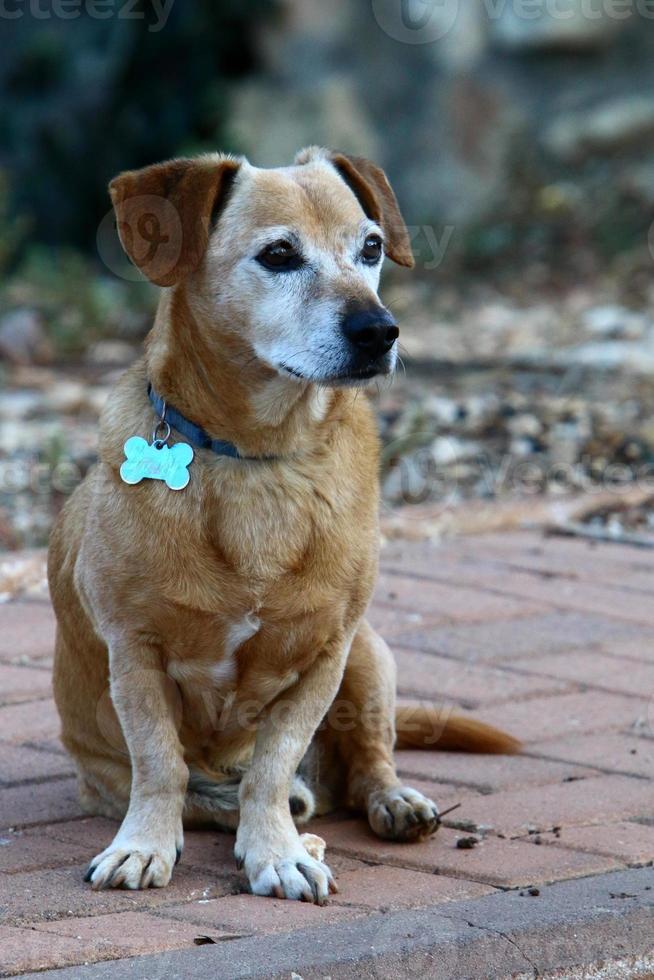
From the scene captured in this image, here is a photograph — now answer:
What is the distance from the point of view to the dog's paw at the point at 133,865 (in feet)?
7.81

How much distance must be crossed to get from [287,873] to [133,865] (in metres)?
0.26

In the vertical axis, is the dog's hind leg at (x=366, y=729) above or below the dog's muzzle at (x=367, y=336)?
below

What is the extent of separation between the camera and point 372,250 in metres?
2.89

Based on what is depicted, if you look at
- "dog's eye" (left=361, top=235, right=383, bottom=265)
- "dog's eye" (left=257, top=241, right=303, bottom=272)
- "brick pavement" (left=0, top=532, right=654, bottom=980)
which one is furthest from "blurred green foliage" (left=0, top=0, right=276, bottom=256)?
"dog's eye" (left=257, top=241, right=303, bottom=272)

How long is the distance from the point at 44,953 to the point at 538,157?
8.35 metres

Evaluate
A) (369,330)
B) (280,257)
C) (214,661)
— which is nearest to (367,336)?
(369,330)

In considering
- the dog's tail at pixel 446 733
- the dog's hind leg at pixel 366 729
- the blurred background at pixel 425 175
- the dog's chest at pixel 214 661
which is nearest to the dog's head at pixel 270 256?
the dog's chest at pixel 214 661

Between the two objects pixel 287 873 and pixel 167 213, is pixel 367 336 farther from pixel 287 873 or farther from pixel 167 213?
pixel 287 873

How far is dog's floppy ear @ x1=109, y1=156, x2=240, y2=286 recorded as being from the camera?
8.68ft

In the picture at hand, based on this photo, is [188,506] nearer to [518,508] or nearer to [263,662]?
[263,662]

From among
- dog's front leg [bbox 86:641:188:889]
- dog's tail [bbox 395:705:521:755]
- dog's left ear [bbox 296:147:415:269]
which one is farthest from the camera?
dog's tail [bbox 395:705:521:755]

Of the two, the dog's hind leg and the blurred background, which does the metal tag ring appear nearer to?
the dog's hind leg

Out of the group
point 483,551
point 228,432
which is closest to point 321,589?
point 228,432

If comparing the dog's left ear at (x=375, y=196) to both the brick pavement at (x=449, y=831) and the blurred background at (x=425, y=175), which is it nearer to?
the brick pavement at (x=449, y=831)
